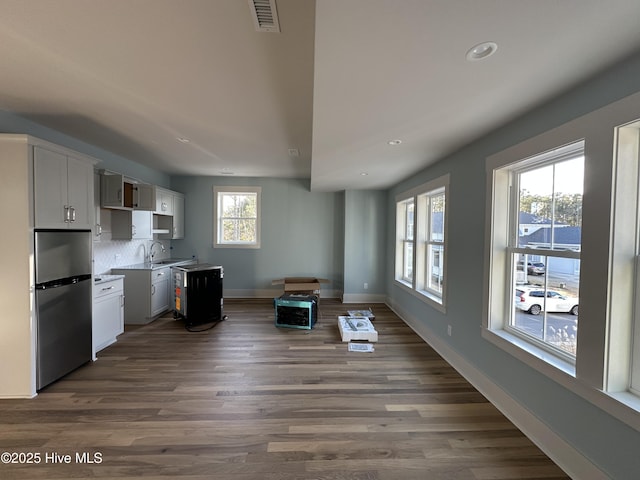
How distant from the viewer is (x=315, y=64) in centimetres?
144

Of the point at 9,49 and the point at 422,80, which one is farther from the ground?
the point at 9,49

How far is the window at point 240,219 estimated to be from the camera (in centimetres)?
620

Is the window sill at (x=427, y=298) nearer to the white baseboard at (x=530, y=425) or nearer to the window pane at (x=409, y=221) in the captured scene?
the white baseboard at (x=530, y=425)

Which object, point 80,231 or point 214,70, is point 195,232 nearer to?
point 80,231

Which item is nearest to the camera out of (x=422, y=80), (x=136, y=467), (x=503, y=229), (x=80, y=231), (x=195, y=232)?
(x=422, y=80)

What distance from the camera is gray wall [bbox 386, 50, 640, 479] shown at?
4.84 ft

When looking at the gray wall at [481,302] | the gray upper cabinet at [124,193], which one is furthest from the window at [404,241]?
the gray upper cabinet at [124,193]

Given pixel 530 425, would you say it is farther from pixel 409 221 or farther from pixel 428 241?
pixel 409 221

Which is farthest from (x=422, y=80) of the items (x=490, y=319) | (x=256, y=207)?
(x=256, y=207)

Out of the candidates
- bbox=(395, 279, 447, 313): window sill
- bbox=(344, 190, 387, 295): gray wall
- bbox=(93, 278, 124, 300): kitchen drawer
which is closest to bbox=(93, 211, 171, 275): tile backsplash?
bbox=(93, 278, 124, 300): kitchen drawer

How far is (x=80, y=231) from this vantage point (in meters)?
2.93

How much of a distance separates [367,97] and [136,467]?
2.77 meters

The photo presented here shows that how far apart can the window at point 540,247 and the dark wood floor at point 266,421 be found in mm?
803

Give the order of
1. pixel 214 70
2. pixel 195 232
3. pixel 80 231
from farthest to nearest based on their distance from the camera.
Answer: pixel 195 232 < pixel 80 231 < pixel 214 70
